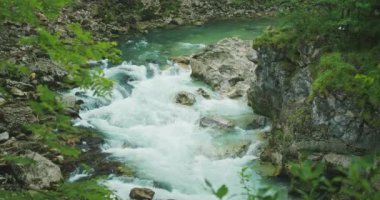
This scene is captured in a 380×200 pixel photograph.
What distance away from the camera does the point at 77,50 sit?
4.26m

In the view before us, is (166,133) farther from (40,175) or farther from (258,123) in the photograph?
(40,175)

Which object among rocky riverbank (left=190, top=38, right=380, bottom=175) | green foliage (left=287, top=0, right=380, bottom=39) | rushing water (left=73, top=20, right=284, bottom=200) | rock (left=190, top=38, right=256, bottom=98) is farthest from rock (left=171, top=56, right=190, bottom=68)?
green foliage (left=287, top=0, right=380, bottom=39)

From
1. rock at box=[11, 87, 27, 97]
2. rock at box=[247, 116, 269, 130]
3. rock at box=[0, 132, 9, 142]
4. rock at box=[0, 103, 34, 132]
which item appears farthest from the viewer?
rock at box=[11, 87, 27, 97]

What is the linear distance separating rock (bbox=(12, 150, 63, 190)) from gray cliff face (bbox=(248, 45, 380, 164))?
16.4 feet

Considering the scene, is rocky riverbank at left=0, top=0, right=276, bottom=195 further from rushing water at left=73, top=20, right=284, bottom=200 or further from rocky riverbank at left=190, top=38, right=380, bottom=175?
rocky riverbank at left=190, top=38, right=380, bottom=175

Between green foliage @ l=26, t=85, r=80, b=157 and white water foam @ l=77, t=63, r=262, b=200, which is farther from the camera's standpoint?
white water foam @ l=77, t=63, r=262, b=200

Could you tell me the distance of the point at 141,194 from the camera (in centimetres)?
972

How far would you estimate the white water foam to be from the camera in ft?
34.5

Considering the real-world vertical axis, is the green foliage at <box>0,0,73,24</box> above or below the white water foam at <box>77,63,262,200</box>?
above

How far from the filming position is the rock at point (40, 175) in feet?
31.2

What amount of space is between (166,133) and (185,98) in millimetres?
2357

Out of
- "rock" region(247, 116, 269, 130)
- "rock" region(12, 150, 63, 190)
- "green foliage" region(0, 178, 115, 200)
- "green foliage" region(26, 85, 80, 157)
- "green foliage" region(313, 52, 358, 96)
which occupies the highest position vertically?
"green foliage" region(26, 85, 80, 157)

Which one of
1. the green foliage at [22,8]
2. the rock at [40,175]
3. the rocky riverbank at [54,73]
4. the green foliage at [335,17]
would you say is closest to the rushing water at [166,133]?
the rocky riverbank at [54,73]

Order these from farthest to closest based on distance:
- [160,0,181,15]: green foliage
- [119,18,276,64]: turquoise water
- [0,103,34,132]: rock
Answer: [160,0,181,15]: green foliage → [119,18,276,64]: turquoise water → [0,103,34,132]: rock
